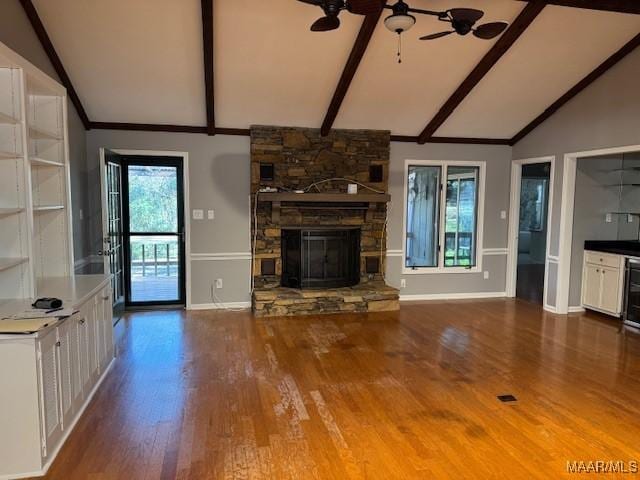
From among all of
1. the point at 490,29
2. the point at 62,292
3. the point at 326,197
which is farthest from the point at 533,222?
the point at 62,292

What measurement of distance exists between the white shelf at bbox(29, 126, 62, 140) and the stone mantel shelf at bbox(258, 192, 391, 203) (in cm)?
246

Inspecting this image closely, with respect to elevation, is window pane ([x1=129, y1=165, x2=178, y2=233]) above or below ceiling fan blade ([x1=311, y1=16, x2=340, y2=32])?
below

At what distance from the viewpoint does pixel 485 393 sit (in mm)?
3346

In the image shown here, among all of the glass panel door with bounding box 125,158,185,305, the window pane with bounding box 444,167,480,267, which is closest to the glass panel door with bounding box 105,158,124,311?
the glass panel door with bounding box 125,158,185,305

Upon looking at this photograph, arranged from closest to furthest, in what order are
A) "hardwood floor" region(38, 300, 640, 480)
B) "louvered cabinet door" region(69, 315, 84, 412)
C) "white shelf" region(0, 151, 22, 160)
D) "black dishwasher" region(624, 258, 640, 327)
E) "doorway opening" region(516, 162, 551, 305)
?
"hardwood floor" region(38, 300, 640, 480) → "white shelf" region(0, 151, 22, 160) → "louvered cabinet door" region(69, 315, 84, 412) → "black dishwasher" region(624, 258, 640, 327) → "doorway opening" region(516, 162, 551, 305)

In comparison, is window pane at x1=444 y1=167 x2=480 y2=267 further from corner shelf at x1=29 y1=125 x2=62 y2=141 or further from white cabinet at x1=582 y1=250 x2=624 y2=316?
corner shelf at x1=29 y1=125 x2=62 y2=141

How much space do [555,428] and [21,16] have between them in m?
4.95

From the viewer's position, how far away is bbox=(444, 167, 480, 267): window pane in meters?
6.54

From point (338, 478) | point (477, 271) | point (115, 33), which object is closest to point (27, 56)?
point (115, 33)

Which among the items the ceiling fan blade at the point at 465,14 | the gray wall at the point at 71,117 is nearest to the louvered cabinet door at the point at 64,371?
the gray wall at the point at 71,117

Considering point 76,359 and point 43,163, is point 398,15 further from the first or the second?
point 76,359

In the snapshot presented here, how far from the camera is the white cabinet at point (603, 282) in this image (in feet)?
17.5

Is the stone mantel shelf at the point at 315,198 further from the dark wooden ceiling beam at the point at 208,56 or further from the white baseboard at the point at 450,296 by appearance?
the white baseboard at the point at 450,296

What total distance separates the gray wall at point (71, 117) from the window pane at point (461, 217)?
476 cm
